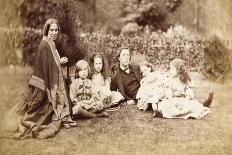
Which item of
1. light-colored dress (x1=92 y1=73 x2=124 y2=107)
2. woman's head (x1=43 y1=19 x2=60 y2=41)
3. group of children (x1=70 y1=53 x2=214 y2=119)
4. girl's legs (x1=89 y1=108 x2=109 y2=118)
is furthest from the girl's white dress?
woman's head (x1=43 y1=19 x2=60 y2=41)

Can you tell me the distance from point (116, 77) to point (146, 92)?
1.29 ft

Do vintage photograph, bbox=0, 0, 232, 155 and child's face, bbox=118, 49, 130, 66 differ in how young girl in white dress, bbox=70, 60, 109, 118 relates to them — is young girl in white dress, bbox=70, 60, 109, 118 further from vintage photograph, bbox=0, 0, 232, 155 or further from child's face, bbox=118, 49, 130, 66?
child's face, bbox=118, 49, 130, 66

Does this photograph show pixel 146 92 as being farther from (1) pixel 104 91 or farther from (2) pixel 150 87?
(1) pixel 104 91

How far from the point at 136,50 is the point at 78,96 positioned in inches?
34.5

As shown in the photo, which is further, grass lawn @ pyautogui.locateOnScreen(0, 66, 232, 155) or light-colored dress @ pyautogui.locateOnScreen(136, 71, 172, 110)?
light-colored dress @ pyautogui.locateOnScreen(136, 71, 172, 110)

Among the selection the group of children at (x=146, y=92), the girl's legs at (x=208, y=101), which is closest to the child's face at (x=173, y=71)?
the group of children at (x=146, y=92)

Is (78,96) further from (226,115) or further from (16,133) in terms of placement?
(226,115)

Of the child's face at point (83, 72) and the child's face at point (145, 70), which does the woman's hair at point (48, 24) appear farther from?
the child's face at point (145, 70)

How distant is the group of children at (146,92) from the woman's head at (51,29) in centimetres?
43

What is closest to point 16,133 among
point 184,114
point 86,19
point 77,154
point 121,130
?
point 77,154

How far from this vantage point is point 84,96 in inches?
207

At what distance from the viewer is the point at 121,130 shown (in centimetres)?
523

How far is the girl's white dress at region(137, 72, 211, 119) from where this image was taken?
5297mm

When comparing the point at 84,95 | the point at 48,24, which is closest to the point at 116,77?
the point at 84,95
